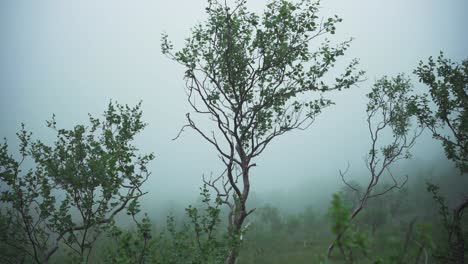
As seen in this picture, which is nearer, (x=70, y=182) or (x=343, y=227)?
(x=343, y=227)

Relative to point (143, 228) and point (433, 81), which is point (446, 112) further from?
point (143, 228)

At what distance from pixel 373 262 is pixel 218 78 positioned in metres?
11.8

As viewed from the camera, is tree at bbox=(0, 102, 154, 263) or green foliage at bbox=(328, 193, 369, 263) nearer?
green foliage at bbox=(328, 193, 369, 263)

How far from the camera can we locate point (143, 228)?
714cm

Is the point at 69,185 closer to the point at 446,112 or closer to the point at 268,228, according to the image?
the point at 446,112

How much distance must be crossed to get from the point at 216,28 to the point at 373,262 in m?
12.0

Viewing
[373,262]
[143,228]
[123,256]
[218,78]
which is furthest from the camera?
[218,78]

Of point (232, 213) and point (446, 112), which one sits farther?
point (446, 112)

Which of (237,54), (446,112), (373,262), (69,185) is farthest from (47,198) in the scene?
(446,112)

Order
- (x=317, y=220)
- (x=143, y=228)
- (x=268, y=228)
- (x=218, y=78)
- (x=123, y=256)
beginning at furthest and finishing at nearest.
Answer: (x=317, y=220) → (x=268, y=228) → (x=218, y=78) → (x=143, y=228) → (x=123, y=256)

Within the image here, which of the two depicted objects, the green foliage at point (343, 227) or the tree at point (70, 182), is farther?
the tree at point (70, 182)

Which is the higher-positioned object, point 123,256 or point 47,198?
point 47,198

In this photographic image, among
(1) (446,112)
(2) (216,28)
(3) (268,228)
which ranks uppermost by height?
(2) (216,28)

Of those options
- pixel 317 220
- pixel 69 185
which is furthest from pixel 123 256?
pixel 317 220
